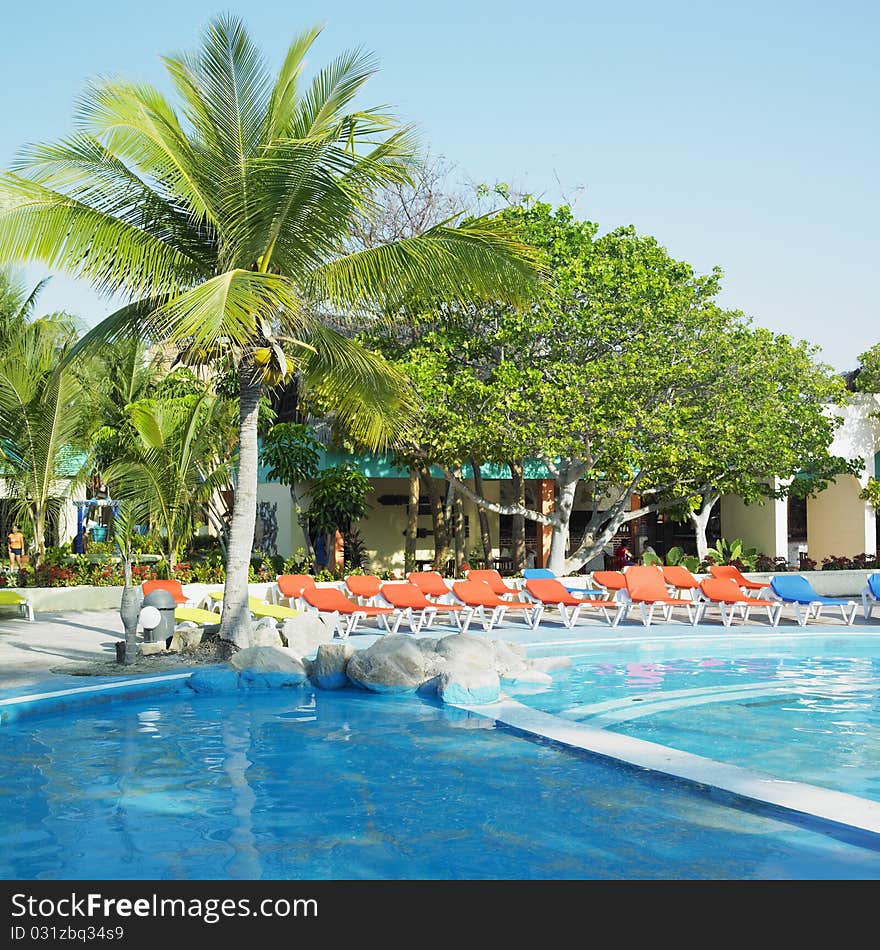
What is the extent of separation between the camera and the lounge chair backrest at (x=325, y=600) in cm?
1575

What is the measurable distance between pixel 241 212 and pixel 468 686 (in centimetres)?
565

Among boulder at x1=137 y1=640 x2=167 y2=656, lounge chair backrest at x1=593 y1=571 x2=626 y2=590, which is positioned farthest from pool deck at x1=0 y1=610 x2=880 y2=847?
lounge chair backrest at x1=593 y1=571 x2=626 y2=590

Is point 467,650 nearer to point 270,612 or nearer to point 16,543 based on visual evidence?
point 270,612

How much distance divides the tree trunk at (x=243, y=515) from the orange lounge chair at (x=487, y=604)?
14.4 feet

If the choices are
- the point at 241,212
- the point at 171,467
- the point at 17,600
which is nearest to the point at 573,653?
the point at 241,212

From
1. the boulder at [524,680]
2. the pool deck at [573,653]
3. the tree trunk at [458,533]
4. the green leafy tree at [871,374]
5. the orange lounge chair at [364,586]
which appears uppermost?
the green leafy tree at [871,374]

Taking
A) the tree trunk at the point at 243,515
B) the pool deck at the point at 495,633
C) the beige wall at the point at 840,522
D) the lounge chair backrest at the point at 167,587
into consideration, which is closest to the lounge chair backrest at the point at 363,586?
the pool deck at the point at 495,633

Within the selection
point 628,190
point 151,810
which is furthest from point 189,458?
point 151,810

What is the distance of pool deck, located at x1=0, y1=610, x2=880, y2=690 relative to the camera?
43.1ft

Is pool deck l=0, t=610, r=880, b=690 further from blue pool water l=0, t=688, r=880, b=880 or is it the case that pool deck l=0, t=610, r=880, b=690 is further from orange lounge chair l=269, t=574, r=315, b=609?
blue pool water l=0, t=688, r=880, b=880

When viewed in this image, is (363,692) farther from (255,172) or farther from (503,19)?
(503,19)

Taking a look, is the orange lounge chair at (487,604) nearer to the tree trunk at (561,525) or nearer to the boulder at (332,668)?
the boulder at (332,668)

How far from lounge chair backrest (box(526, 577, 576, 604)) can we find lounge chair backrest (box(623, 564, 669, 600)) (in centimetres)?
110

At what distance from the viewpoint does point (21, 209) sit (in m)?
10.7
